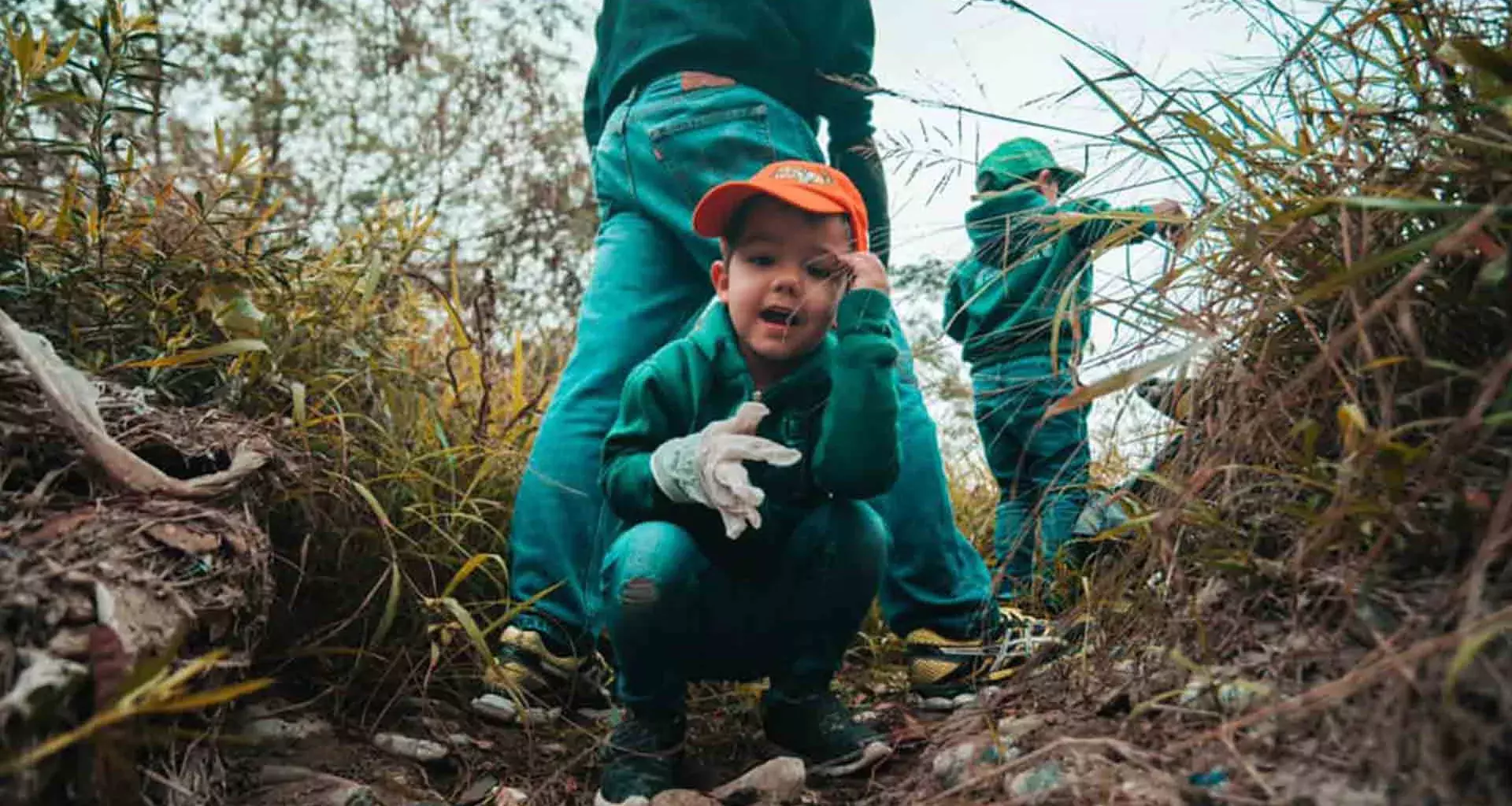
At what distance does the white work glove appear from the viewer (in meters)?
1.76

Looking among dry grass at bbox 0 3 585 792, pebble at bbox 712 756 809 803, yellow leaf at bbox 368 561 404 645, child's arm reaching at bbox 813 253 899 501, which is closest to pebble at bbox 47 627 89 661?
dry grass at bbox 0 3 585 792

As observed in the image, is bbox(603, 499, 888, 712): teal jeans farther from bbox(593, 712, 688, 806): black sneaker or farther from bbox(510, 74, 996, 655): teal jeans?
bbox(510, 74, 996, 655): teal jeans

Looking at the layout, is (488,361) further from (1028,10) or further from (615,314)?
(1028,10)

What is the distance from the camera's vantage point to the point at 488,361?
11.0 feet

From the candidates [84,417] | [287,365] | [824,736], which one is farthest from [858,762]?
[287,365]

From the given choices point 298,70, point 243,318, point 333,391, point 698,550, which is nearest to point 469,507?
point 333,391

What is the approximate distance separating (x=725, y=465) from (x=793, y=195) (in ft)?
1.67

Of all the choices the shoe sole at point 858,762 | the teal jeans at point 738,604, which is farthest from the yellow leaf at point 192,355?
the shoe sole at point 858,762

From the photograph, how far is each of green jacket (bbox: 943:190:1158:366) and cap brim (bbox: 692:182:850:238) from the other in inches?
10.6

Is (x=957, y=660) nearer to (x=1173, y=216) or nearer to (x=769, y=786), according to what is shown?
(x=769, y=786)

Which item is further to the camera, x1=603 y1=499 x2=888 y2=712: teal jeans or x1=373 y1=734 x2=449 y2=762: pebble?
x1=373 y1=734 x2=449 y2=762: pebble

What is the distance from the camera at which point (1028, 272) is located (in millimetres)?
3445

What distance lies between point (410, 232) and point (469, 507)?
→ 0.84m

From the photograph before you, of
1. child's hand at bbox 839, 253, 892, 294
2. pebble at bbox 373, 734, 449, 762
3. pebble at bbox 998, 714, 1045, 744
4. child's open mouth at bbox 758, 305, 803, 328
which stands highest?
child's hand at bbox 839, 253, 892, 294
